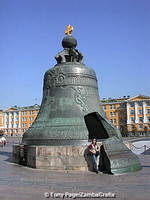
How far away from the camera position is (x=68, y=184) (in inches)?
219

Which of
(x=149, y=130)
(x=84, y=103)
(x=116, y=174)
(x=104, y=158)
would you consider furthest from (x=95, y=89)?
(x=149, y=130)

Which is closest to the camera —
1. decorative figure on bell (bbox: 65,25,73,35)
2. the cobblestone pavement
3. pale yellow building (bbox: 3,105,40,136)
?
the cobblestone pavement

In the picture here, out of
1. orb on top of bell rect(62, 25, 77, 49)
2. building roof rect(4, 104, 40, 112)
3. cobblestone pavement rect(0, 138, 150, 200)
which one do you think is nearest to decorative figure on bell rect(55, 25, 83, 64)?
orb on top of bell rect(62, 25, 77, 49)

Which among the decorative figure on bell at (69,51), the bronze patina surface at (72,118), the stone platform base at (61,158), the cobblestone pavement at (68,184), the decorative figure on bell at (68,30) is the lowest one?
the cobblestone pavement at (68,184)

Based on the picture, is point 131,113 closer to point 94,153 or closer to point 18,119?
point 18,119

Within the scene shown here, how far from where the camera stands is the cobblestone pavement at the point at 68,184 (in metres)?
4.68

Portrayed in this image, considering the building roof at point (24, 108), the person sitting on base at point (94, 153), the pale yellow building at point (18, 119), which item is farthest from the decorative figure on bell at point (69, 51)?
the building roof at point (24, 108)

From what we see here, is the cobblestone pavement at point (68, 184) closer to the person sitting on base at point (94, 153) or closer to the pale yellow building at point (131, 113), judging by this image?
the person sitting on base at point (94, 153)

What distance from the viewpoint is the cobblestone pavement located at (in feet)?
15.4

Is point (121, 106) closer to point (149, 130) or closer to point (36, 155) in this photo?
point (149, 130)

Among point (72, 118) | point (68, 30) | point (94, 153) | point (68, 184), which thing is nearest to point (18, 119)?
point (68, 30)

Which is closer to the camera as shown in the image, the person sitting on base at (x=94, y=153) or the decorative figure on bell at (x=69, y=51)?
the person sitting on base at (x=94, y=153)

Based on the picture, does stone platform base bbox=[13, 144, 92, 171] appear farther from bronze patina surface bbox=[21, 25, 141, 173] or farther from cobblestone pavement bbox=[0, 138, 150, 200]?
cobblestone pavement bbox=[0, 138, 150, 200]

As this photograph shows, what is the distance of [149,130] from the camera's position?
247 feet
